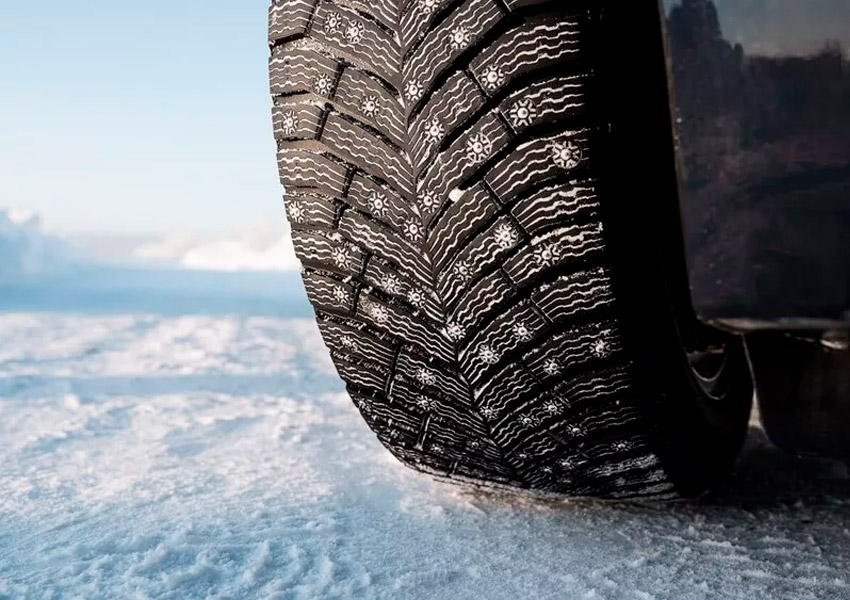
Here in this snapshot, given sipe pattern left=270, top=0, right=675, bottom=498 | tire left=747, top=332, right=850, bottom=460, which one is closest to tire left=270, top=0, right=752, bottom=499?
sipe pattern left=270, top=0, right=675, bottom=498

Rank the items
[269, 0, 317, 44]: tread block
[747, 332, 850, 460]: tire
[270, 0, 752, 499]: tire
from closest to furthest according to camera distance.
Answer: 1. [270, 0, 752, 499]: tire
2. [269, 0, 317, 44]: tread block
3. [747, 332, 850, 460]: tire

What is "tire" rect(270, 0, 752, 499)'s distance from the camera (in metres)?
0.78

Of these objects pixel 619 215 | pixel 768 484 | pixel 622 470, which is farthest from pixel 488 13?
pixel 768 484

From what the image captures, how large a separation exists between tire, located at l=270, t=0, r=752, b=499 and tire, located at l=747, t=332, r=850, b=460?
1.06ft

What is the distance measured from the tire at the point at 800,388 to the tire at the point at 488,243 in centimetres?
32

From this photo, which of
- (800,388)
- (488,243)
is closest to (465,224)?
(488,243)

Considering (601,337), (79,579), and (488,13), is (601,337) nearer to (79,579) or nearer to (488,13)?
(488,13)

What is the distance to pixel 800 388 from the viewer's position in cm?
133

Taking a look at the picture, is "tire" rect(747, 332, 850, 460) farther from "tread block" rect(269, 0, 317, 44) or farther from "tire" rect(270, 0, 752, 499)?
"tread block" rect(269, 0, 317, 44)

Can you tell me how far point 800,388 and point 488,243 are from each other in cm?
80

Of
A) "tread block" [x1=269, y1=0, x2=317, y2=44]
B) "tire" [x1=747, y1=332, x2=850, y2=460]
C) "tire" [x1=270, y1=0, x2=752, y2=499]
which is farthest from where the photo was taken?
"tire" [x1=747, y1=332, x2=850, y2=460]

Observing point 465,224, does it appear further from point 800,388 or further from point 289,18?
point 800,388

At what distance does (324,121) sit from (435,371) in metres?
0.34

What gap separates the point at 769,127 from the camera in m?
0.75
